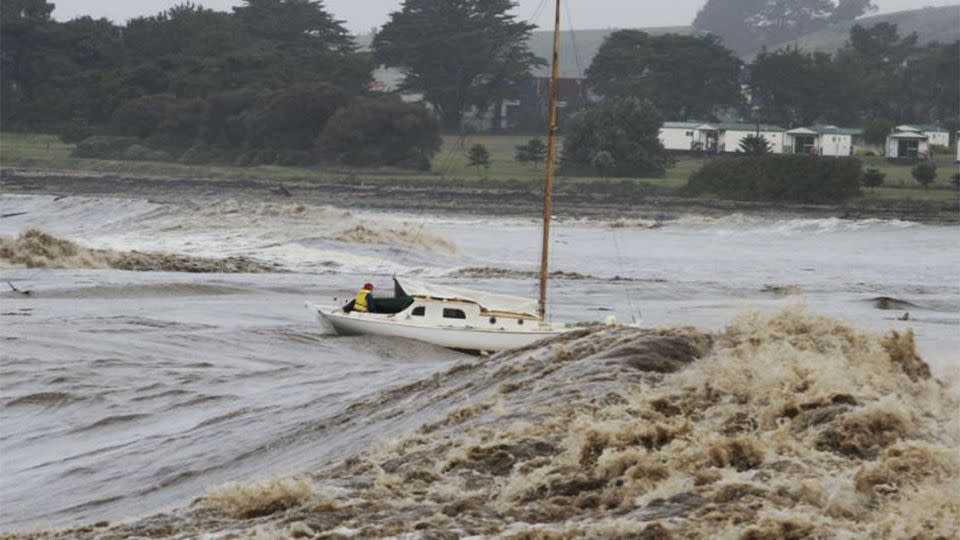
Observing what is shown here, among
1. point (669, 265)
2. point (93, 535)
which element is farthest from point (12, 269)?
point (93, 535)

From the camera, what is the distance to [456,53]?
116188 millimetres

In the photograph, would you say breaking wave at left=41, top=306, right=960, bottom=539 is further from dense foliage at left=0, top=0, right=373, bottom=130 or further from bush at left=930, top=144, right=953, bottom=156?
dense foliage at left=0, top=0, right=373, bottom=130

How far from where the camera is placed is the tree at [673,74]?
11638 centimetres

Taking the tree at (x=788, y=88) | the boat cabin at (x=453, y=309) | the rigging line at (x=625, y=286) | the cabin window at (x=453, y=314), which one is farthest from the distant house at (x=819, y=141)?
the cabin window at (x=453, y=314)

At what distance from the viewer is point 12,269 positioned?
4309 centimetres

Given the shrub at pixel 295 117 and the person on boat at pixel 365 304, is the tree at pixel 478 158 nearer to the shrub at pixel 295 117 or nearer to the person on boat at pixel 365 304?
the shrub at pixel 295 117

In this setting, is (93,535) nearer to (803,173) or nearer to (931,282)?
(931,282)

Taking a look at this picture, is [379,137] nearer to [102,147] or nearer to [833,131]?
[102,147]

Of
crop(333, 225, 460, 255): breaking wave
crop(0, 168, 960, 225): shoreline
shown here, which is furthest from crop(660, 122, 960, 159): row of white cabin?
crop(333, 225, 460, 255): breaking wave

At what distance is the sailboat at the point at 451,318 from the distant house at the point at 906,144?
76747mm

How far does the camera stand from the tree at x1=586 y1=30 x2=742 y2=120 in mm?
116375

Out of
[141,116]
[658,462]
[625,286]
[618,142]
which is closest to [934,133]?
[618,142]

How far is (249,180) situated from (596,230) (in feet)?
90.8

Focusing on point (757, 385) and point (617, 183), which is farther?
point (617, 183)
